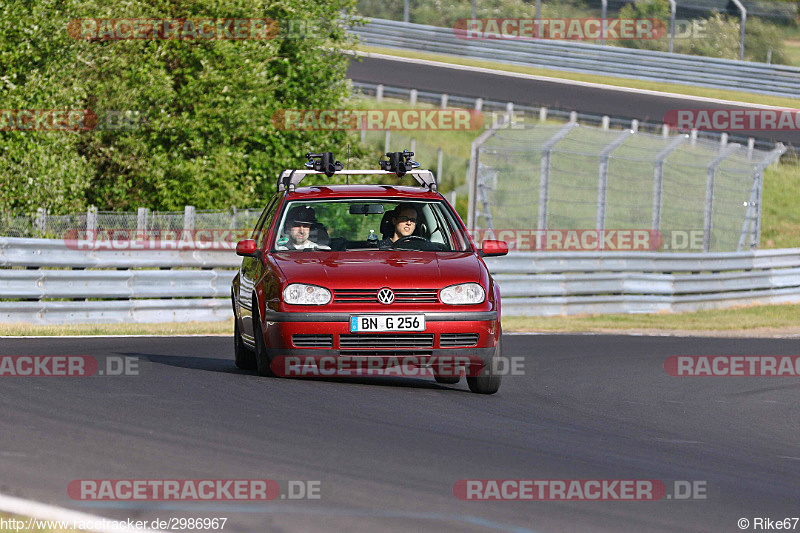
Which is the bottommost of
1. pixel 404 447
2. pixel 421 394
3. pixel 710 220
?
pixel 710 220

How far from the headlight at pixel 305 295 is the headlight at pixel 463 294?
839mm

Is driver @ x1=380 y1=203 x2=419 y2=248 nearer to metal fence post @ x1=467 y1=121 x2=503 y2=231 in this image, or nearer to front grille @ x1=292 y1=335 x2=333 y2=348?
front grille @ x1=292 y1=335 x2=333 y2=348

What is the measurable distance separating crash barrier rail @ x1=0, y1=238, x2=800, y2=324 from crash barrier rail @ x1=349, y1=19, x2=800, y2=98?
54.7 feet

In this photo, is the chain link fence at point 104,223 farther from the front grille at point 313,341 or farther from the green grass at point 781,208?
the green grass at point 781,208

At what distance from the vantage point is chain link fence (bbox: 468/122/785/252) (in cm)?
2311

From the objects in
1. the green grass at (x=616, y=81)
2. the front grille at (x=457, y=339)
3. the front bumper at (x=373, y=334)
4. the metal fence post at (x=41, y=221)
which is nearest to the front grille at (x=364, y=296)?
the front bumper at (x=373, y=334)

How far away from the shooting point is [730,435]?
8.98 metres

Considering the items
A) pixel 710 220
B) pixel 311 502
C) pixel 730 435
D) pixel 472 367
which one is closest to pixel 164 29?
pixel 710 220

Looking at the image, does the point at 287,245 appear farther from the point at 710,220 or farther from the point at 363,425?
the point at 710,220

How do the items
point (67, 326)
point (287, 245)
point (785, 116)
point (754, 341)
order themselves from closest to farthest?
1. point (287, 245)
2. point (67, 326)
3. point (754, 341)
4. point (785, 116)

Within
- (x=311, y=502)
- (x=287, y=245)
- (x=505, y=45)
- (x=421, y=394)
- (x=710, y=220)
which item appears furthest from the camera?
(x=505, y=45)

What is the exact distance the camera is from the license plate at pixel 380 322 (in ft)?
32.5

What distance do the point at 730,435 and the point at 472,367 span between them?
2094 mm

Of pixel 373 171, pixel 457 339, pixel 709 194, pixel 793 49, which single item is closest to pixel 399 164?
pixel 373 171
